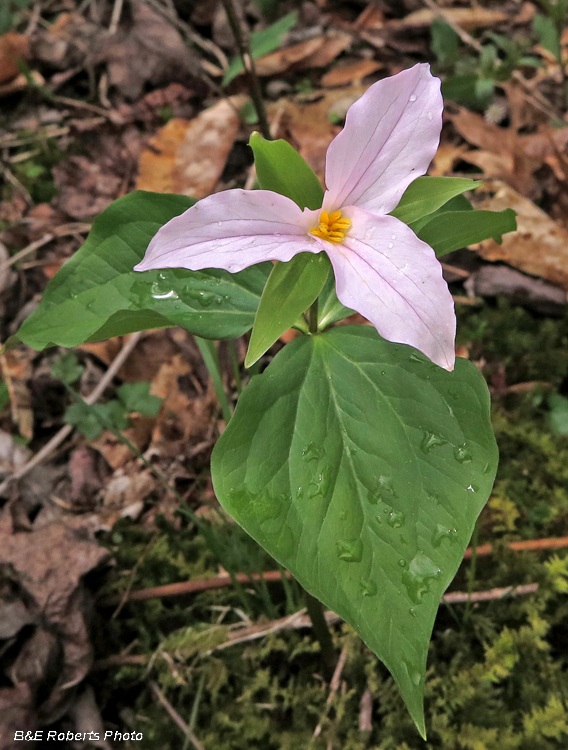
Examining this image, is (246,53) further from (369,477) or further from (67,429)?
(369,477)

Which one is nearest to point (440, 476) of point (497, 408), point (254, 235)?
point (254, 235)

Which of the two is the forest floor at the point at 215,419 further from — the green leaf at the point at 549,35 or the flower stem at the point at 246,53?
the flower stem at the point at 246,53

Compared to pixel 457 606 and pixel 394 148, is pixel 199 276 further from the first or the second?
pixel 457 606

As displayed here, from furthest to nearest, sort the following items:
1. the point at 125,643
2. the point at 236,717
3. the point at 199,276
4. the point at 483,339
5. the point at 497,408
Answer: the point at 483,339 → the point at 497,408 → the point at 125,643 → the point at 236,717 → the point at 199,276

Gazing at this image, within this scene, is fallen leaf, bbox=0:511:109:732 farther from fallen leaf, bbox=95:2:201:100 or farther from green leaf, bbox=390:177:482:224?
fallen leaf, bbox=95:2:201:100

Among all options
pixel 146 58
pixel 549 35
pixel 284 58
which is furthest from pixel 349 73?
pixel 146 58

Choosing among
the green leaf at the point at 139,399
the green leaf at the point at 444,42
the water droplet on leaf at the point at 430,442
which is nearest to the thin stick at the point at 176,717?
the green leaf at the point at 139,399
